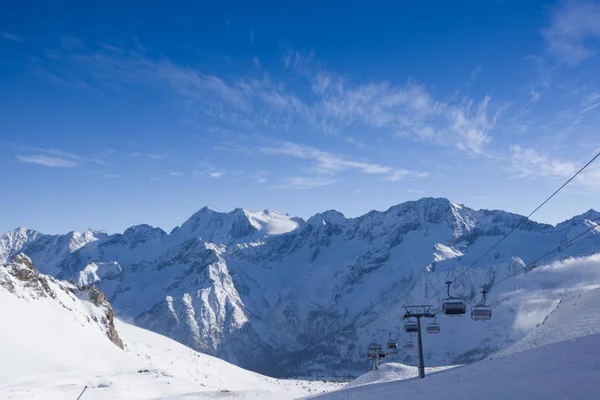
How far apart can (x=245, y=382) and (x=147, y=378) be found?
29.5 m

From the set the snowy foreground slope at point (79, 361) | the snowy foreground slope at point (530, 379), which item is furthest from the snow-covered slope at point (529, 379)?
the snowy foreground slope at point (79, 361)

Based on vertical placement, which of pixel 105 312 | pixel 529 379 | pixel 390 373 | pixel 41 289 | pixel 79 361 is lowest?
pixel 390 373

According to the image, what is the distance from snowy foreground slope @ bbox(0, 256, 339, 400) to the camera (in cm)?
5372

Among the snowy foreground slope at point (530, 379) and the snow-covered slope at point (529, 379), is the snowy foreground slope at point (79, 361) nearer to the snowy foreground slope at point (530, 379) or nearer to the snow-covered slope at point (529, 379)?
the snow-covered slope at point (529, 379)

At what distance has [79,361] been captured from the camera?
66688 millimetres

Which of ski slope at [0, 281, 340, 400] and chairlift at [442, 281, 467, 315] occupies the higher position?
chairlift at [442, 281, 467, 315]

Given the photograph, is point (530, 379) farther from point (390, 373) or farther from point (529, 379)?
point (390, 373)

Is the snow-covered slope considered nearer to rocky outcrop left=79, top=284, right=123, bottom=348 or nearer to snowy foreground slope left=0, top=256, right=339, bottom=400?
snowy foreground slope left=0, top=256, right=339, bottom=400

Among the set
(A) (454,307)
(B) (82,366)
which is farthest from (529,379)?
(B) (82,366)

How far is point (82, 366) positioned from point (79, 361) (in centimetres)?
200

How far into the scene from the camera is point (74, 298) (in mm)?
94062

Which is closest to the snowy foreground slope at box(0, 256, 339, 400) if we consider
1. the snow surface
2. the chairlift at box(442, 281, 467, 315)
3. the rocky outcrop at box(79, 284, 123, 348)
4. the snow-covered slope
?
the rocky outcrop at box(79, 284, 123, 348)

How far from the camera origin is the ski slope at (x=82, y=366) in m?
53.0

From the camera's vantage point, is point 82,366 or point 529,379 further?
point 82,366
